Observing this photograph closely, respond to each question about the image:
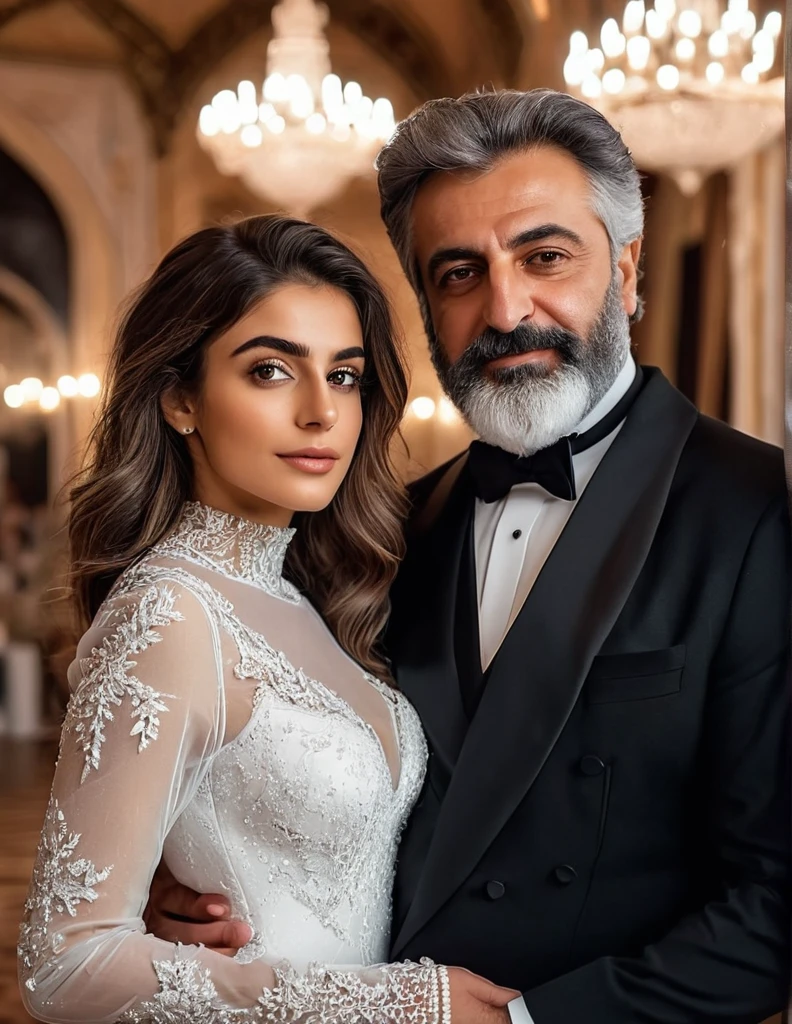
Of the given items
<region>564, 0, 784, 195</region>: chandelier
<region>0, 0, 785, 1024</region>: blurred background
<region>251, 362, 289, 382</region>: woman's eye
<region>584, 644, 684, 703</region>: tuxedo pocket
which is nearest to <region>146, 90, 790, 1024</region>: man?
<region>584, 644, 684, 703</region>: tuxedo pocket

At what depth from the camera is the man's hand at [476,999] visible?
2057 millimetres

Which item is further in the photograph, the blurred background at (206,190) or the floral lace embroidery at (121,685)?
the blurred background at (206,190)

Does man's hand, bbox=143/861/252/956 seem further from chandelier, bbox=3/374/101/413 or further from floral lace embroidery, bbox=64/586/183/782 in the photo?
chandelier, bbox=3/374/101/413

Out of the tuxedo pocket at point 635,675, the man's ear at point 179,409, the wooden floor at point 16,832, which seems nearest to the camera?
the tuxedo pocket at point 635,675

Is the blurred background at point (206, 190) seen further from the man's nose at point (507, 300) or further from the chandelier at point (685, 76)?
the man's nose at point (507, 300)

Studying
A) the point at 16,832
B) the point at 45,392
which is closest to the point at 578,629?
the point at 16,832

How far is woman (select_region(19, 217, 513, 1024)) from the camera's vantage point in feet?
6.55

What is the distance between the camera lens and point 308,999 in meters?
2.04

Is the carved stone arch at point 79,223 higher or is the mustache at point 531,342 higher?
the carved stone arch at point 79,223

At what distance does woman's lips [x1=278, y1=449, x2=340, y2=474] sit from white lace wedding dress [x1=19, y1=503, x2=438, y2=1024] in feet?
0.62

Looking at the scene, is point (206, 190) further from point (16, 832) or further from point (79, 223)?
point (16, 832)

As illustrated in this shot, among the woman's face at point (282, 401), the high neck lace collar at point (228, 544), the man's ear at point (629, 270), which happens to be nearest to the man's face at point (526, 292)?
the man's ear at point (629, 270)

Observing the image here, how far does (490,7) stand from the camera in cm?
1019

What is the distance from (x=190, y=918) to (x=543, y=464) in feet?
3.28
